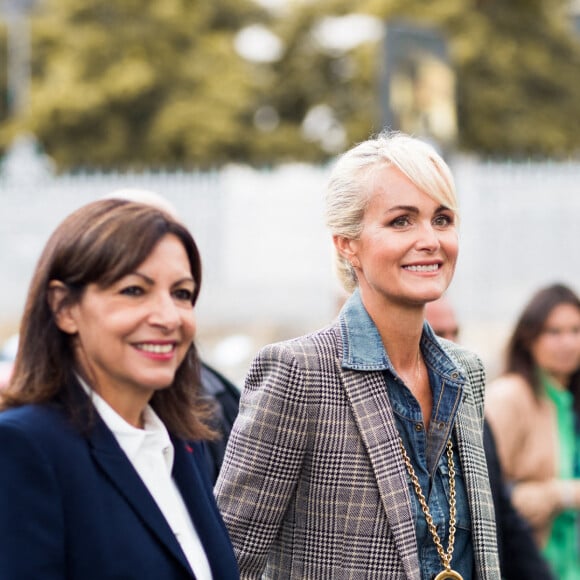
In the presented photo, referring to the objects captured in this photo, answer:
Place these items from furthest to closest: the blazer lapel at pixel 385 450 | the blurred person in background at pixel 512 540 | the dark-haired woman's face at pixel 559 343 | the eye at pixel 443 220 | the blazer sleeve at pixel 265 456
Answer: the dark-haired woman's face at pixel 559 343 → the blurred person in background at pixel 512 540 → the eye at pixel 443 220 → the blazer sleeve at pixel 265 456 → the blazer lapel at pixel 385 450

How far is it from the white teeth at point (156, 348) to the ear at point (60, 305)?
5.2 inches

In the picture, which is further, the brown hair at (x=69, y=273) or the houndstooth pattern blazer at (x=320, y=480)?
the houndstooth pattern blazer at (x=320, y=480)

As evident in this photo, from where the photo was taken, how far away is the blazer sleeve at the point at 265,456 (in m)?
2.92

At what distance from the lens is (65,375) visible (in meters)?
2.27

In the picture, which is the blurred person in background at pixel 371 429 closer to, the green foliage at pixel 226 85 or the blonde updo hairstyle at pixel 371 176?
the blonde updo hairstyle at pixel 371 176

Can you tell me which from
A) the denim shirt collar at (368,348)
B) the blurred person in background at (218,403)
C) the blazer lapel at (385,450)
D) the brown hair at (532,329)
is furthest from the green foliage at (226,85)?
the blazer lapel at (385,450)

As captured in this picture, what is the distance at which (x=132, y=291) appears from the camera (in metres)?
2.30

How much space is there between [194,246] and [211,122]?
2648 centimetres

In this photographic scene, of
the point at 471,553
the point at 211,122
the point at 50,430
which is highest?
the point at 211,122

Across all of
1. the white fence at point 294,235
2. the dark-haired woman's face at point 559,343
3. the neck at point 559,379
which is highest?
the white fence at point 294,235

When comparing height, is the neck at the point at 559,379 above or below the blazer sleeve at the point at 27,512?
above

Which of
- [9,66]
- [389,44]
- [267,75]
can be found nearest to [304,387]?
[389,44]

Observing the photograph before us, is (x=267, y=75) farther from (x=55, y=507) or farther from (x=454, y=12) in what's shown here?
(x=55, y=507)

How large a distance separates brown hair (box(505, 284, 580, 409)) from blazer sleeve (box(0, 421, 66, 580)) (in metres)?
3.71
